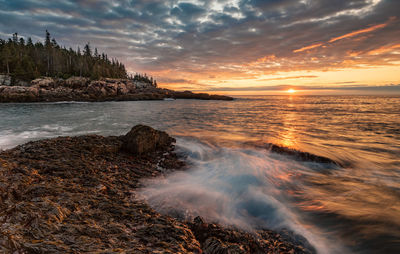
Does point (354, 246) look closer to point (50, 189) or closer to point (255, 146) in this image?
point (50, 189)

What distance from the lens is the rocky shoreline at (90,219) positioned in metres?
2.24

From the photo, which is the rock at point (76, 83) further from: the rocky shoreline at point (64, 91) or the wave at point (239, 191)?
the wave at point (239, 191)

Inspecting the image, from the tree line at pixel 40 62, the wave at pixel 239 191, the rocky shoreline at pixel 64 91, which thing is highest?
the tree line at pixel 40 62

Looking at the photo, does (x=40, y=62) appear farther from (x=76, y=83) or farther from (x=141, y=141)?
(x=141, y=141)

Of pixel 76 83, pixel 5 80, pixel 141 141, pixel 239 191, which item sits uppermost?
pixel 76 83

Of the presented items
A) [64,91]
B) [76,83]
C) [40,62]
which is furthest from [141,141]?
[40,62]

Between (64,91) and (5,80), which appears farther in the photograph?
(64,91)

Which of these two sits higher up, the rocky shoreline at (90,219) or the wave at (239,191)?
the rocky shoreline at (90,219)

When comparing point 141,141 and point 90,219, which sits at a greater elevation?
point 141,141

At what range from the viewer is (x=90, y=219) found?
9.34ft

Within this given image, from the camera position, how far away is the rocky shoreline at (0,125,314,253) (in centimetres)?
224

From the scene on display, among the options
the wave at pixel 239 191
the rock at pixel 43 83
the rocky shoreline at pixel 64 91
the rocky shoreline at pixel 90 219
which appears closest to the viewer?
the rocky shoreline at pixel 90 219

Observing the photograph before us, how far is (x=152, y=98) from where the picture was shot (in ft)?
230

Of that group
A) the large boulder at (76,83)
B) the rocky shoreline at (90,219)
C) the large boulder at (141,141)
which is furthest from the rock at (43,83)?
the rocky shoreline at (90,219)
